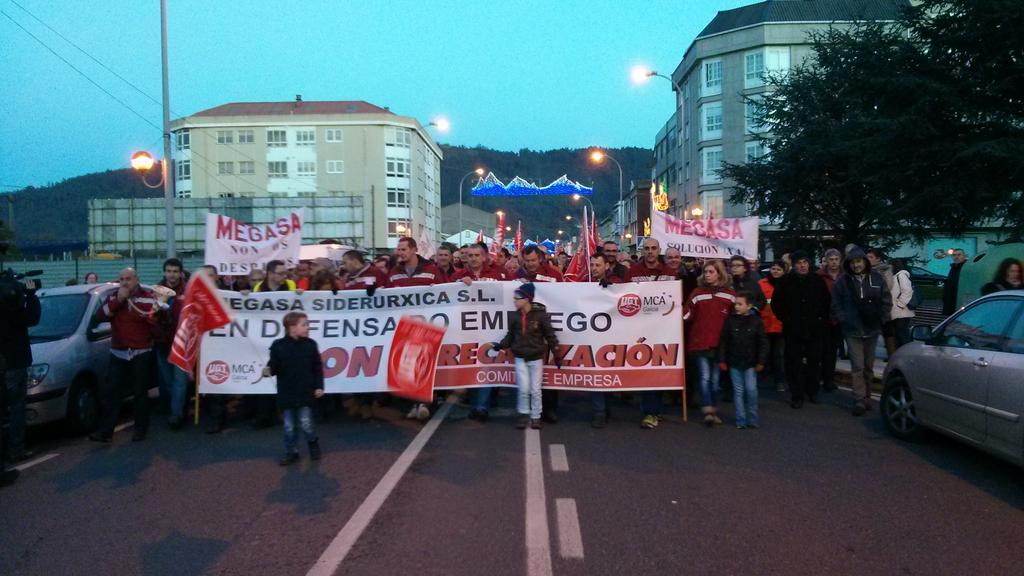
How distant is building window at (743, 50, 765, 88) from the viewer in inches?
2029

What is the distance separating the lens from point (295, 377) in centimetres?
716

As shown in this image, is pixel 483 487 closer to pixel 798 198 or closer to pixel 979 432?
pixel 979 432

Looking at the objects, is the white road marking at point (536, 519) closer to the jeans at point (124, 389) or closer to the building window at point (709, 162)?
the jeans at point (124, 389)

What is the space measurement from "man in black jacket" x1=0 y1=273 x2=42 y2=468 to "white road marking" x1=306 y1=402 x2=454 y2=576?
343 centimetres

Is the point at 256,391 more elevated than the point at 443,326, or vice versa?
the point at 443,326

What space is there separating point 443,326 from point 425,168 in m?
81.0

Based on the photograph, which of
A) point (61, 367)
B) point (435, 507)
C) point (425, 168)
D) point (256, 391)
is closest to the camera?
point (435, 507)

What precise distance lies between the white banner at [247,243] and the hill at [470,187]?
86.5 meters

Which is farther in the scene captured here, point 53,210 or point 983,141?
point 53,210

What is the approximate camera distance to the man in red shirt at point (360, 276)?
373 inches

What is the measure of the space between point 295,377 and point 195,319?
189 cm

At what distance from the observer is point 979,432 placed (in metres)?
6.51

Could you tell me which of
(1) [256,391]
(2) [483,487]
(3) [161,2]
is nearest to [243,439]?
(1) [256,391]

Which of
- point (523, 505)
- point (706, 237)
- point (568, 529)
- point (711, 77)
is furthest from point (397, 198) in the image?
point (568, 529)
